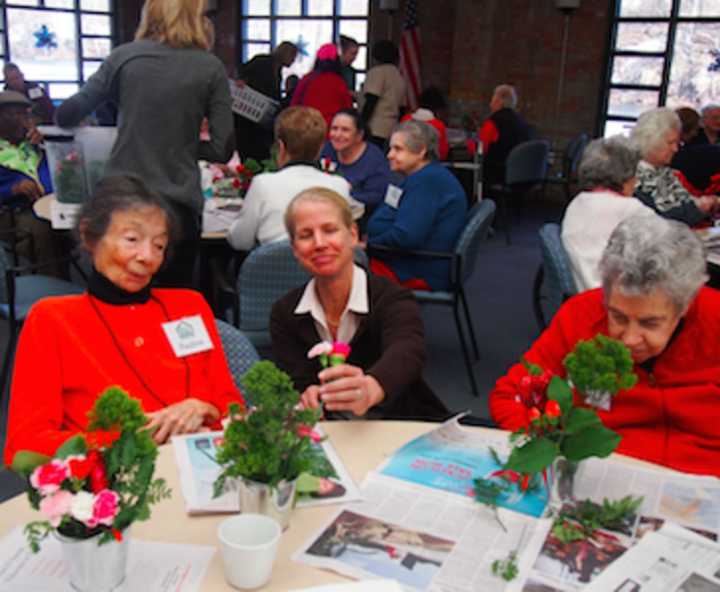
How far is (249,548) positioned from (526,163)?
6.51 meters

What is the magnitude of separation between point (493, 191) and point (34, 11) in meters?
8.25

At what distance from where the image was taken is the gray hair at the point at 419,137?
394cm

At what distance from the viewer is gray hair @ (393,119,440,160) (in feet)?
12.9

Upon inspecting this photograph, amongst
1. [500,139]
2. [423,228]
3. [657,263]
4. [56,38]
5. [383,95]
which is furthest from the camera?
[56,38]

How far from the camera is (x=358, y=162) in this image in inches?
186

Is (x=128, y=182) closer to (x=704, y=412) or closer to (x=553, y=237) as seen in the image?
(x=704, y=412)

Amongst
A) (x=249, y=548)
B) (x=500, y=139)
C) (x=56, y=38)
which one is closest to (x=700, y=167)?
(x=500, y=139)

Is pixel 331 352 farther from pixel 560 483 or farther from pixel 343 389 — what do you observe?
pixel 560 483

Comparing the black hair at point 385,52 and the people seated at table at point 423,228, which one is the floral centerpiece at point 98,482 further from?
the black hair at point 385,52

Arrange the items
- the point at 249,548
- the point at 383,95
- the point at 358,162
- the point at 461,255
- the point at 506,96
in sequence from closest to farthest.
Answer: the point at 249,548 → the point at 461,255 → the point at 358,162 → the point at 383,95 → the point at 506,96

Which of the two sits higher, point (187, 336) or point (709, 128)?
point (709, 128)

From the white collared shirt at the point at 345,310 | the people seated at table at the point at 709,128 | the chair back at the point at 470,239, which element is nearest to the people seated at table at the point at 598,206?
the chair back at the point at 470,239

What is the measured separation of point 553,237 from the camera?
3105mm

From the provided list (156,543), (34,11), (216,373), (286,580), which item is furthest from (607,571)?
(34,11)
